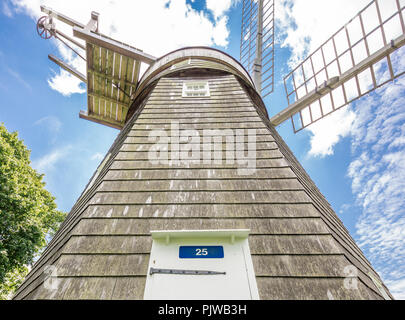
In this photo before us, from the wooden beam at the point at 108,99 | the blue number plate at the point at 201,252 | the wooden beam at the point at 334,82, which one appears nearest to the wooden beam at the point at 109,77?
the wooden beam at the point at 108,99

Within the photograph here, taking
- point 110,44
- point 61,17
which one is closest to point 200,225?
point 110,44

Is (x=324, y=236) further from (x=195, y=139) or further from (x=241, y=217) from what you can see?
(x=195, y=139)

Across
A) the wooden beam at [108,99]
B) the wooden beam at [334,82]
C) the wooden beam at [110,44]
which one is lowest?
the wooden beam at [334,82]

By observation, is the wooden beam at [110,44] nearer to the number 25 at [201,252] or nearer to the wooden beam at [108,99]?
the wooden beam at [108,99]

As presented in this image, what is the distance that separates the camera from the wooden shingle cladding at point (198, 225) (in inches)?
79.5

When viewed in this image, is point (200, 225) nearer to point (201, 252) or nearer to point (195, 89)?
point (201, 252)

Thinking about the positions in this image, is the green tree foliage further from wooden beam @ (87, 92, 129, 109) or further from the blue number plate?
the blue number plate

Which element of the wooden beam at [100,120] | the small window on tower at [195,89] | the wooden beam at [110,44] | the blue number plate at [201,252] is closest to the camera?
the blue number plate at [201,252]

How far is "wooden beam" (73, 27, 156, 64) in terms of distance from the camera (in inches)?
223

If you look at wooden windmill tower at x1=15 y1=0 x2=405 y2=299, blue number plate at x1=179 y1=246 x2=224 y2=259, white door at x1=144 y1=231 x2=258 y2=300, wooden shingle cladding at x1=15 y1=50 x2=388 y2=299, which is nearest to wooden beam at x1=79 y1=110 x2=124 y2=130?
wooden windmill tower at x1=15 y1=0 x2=405 y2=299

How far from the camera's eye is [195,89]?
5.26 m

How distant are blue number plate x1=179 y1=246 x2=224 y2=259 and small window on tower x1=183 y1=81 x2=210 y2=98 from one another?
3365 mm

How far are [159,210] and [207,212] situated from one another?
61cm

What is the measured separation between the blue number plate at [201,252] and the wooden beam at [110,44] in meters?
5.82
